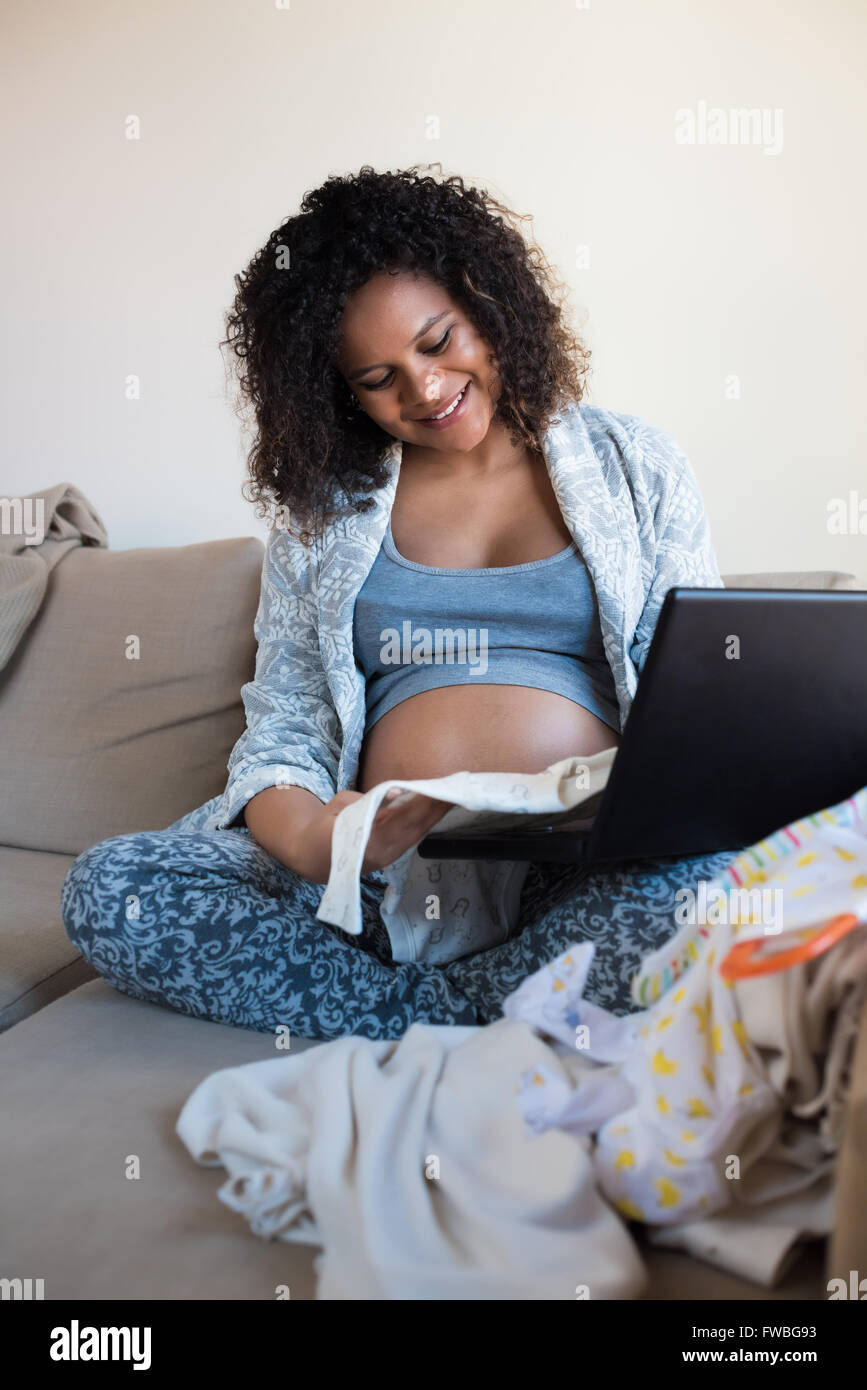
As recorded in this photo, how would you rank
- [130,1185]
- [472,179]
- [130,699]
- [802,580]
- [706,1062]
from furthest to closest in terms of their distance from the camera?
[472,179], [130,699], [802,580], [130,1185], [706,1062]

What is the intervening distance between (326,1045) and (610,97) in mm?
1641

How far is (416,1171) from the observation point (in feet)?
2.21

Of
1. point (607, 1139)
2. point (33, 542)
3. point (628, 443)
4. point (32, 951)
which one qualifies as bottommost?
point (32, 951)

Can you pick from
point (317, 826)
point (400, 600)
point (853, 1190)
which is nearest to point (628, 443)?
point (400, 600)

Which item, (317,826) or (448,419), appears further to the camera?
(448,419)

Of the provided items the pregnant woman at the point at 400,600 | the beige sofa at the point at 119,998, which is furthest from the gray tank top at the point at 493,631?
the beige sofa at the point at 119,998

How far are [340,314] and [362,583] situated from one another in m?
0.33

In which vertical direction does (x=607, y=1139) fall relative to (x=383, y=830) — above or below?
below

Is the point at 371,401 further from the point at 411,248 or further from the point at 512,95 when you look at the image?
the point at 512,95

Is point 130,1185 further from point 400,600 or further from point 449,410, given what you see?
point 449,410

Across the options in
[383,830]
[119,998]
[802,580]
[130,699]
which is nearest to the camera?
[383,830]

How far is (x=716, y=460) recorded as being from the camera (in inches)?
69.2

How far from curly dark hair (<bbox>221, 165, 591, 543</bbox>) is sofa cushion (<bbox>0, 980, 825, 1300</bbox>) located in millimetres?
665

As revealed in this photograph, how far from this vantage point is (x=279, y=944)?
1.00 meters
